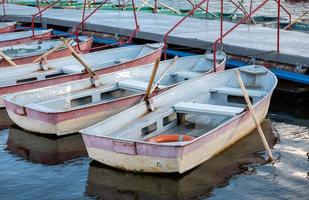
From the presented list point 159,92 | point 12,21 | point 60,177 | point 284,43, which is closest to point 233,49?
point 284,43

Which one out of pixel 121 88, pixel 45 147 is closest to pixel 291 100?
pixel 121 88

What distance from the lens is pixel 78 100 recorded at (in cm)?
1540

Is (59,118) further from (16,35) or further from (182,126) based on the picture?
(16,35)

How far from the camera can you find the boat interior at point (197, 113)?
12.6m

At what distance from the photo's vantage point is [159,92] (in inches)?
586

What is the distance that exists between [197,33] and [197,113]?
9.49 meters

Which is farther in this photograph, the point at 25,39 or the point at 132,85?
the point at 25,39

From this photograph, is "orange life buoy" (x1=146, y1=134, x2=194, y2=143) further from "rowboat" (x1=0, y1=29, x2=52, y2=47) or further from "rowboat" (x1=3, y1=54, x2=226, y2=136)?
"rowboat" (x1=0, y1=29, x2=52, y2=47)

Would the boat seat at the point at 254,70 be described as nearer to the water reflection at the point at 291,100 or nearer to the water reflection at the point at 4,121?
the water reflection at the point at 291,100

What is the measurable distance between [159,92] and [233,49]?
520 cm

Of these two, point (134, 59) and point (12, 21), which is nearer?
point (134, 59)

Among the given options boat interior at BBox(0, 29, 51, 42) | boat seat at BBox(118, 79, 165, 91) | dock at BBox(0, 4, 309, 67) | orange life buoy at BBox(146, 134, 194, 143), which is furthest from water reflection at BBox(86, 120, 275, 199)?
boat interior at BBox(0, 29, 51, 42)

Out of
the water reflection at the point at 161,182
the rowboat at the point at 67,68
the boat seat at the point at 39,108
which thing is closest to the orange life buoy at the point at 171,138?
the water reflection at the point at 161,182

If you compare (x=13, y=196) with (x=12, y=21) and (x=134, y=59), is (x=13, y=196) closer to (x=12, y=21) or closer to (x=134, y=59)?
(x=134, y=59)
